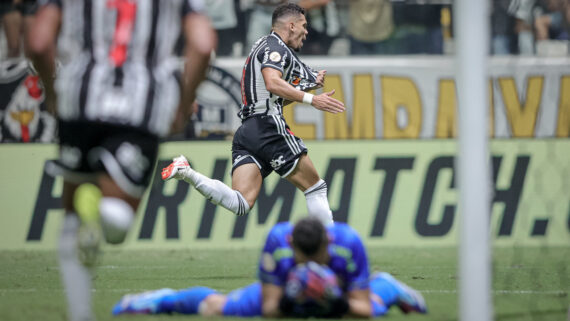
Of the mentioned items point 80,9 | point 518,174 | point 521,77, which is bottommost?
point 518,174

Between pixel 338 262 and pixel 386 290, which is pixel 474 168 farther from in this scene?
pixel 386 290

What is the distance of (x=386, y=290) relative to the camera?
206 inches

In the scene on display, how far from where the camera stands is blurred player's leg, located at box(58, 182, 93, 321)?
403 centimetres

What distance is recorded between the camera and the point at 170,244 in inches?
430

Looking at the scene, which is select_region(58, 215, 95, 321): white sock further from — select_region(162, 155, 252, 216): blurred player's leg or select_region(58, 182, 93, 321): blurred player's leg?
select_region(162, 155, 252, 216): blurred player's leg

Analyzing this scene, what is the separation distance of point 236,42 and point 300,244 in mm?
7775

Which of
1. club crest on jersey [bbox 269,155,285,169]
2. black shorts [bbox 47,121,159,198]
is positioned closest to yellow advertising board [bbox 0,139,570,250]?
club crest on jersey [bbox 269,155,285,169]

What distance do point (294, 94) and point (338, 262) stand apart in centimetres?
266

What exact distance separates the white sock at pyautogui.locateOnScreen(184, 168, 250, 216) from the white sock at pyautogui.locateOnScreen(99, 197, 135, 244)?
3.38 metres

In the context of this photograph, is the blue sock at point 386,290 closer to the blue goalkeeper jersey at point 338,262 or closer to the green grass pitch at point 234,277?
the green grass pitch at point 234,277

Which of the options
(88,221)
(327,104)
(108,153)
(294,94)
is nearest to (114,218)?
(88,221)

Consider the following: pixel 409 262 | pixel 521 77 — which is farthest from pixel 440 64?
pixel 409 262

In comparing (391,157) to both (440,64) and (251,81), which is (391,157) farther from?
(251,81)

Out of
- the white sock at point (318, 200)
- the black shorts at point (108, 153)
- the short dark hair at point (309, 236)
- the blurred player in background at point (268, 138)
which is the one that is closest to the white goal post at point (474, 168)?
the short dark hair at point (309, 236)
